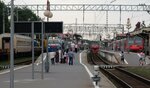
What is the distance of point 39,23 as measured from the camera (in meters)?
27.9

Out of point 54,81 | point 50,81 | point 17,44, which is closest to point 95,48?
point 17,44

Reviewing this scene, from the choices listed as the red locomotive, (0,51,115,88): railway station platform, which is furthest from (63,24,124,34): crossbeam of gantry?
(0,51,115,88): railway station platform

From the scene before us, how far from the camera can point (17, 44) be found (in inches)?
2692

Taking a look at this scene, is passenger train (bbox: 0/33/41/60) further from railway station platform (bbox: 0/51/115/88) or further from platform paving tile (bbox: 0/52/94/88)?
platform paving tile (bbox: 0/52/94/88)

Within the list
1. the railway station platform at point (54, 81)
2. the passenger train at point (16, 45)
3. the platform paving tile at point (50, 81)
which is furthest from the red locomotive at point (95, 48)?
the platform paving tile at point (50, 81)

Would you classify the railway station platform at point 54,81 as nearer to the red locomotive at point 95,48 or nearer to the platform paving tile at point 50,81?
the platform paving tile at point 50,81

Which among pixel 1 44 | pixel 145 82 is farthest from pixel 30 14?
pixel 145 82

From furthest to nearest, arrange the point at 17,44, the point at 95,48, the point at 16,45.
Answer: the point at 95,48
the point at 17,44
the point at 16,45

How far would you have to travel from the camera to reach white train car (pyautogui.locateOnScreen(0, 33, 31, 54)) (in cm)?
6471

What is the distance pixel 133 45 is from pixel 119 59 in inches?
814

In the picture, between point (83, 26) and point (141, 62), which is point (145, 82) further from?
point (83, 26)

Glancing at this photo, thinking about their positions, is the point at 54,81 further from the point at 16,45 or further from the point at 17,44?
the point at 17,44

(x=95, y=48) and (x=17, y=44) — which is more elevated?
(x=17, y=44)

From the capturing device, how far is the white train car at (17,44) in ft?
212
